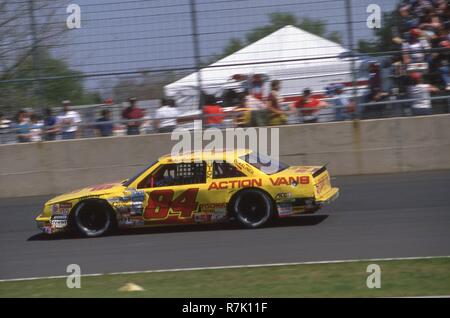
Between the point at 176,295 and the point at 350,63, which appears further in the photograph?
the point at 350,63

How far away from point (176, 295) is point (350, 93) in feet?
28.8

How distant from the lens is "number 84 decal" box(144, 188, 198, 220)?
38.1 ft

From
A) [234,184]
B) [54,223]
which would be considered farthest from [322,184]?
[54,223]

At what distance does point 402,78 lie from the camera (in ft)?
51.3

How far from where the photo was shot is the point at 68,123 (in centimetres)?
1658

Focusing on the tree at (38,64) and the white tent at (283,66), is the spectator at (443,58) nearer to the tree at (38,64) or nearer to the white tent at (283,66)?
the white tent at (283,66)

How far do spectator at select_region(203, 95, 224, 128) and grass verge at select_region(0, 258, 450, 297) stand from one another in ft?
23.5

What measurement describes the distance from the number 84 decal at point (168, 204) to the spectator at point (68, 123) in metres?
5.35

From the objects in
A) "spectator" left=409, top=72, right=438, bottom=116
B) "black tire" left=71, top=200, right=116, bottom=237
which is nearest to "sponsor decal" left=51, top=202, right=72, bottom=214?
"black tire" left=71, top=200, right=116, bottom=237

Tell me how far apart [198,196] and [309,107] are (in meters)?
5.11

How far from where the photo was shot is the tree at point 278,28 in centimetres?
1593
